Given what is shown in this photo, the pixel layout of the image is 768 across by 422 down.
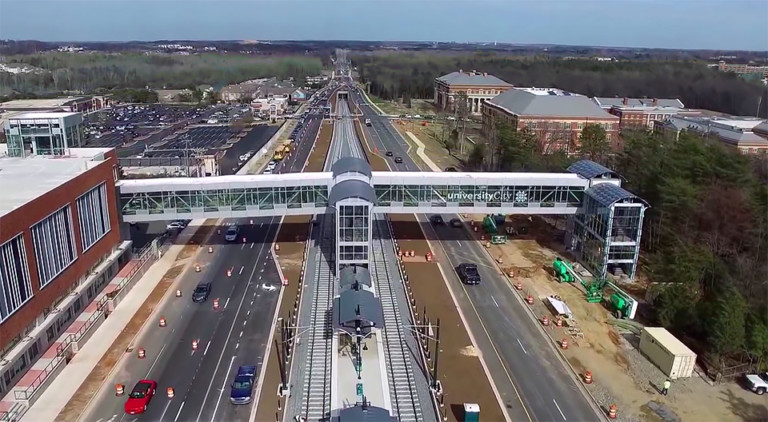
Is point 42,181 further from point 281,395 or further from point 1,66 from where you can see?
point 1,66

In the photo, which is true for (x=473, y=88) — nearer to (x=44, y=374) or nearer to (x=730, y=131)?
(x=730, y=131)

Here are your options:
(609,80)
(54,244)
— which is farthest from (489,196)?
(609,80)

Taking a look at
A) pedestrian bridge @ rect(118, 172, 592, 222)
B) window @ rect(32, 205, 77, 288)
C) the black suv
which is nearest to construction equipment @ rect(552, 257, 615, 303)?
pedestrian bridge @ rect(118, 172, 592, 222)

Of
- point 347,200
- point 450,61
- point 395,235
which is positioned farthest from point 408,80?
point 347,200

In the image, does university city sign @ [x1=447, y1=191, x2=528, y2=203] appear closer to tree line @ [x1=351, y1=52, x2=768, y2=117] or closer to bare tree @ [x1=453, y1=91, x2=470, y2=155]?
bare tree @ [x1=453, y1=91, x2=470, y2=155]

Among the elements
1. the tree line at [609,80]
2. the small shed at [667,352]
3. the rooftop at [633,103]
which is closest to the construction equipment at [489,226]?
the small shed at [667,352]
